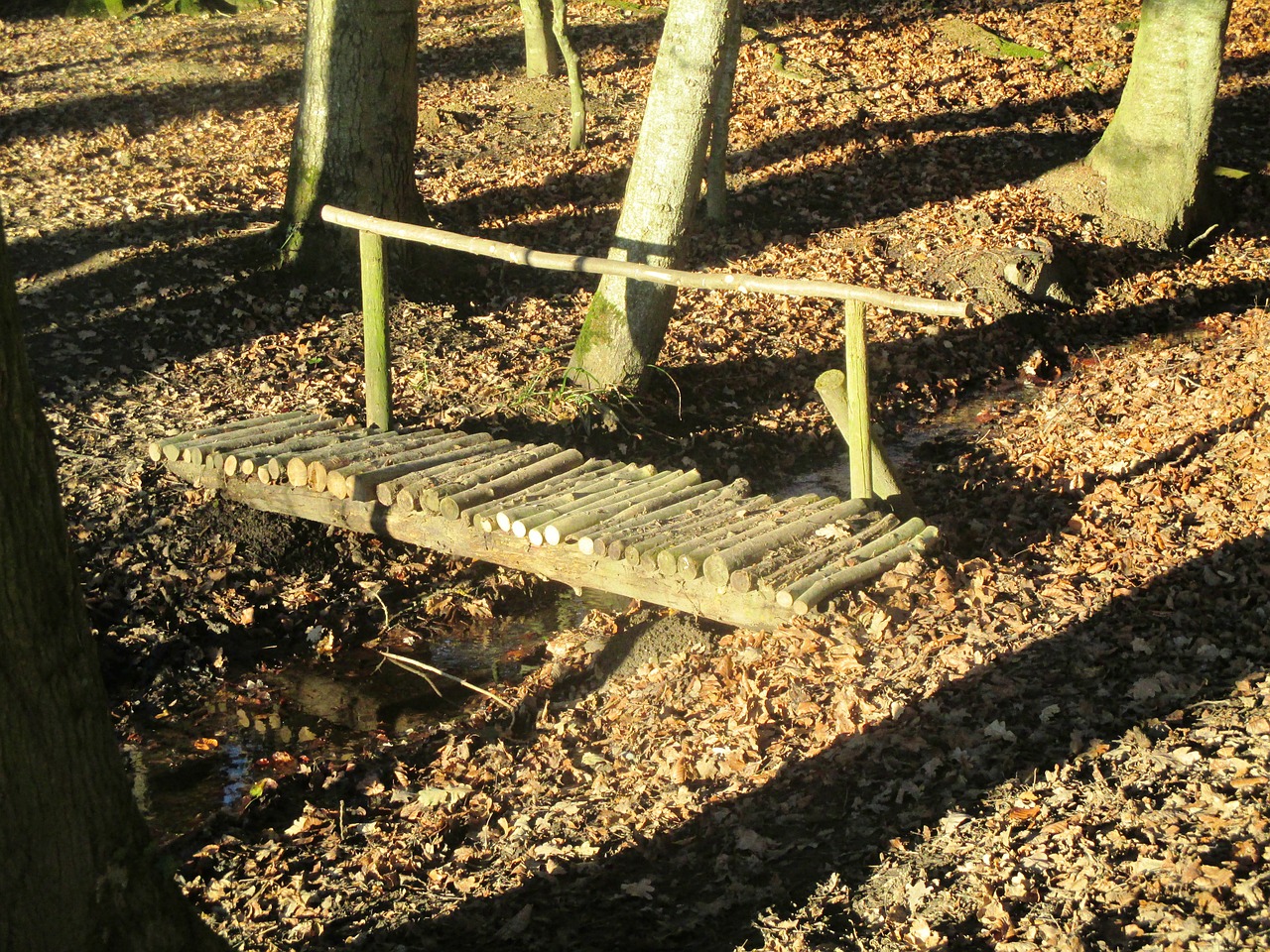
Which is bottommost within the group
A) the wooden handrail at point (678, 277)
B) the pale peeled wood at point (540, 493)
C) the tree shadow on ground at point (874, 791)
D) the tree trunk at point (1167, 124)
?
the tree shadow on ground at point (874, 791)

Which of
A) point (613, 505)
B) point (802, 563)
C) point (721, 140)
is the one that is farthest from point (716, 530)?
point (721, 140)

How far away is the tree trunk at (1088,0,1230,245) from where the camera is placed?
11.2m

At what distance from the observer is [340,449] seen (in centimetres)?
723

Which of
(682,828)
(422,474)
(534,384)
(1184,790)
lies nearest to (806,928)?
(682,828)

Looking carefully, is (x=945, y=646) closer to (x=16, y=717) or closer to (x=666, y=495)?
(x=666, y=495)

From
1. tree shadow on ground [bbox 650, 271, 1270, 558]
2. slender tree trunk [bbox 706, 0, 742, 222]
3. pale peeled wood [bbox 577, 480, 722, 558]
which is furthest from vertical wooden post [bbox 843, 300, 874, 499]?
slender tree trunk [bbox 706, 0, 742, 222]

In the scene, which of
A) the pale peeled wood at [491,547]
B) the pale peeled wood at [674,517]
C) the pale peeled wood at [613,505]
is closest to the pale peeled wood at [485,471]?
the pale peeled wood at [491,547]

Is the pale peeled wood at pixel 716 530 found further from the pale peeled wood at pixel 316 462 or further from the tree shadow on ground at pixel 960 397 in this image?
the pale peeled wood at pixel 316 462

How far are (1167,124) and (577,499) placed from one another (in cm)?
809

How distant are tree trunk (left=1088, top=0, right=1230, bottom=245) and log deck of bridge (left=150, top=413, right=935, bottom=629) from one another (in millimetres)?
6577

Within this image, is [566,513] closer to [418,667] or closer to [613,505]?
[613,505]

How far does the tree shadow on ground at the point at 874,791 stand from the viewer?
4262mm

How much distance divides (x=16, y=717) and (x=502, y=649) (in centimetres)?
428

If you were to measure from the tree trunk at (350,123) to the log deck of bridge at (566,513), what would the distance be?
8.83 ft
